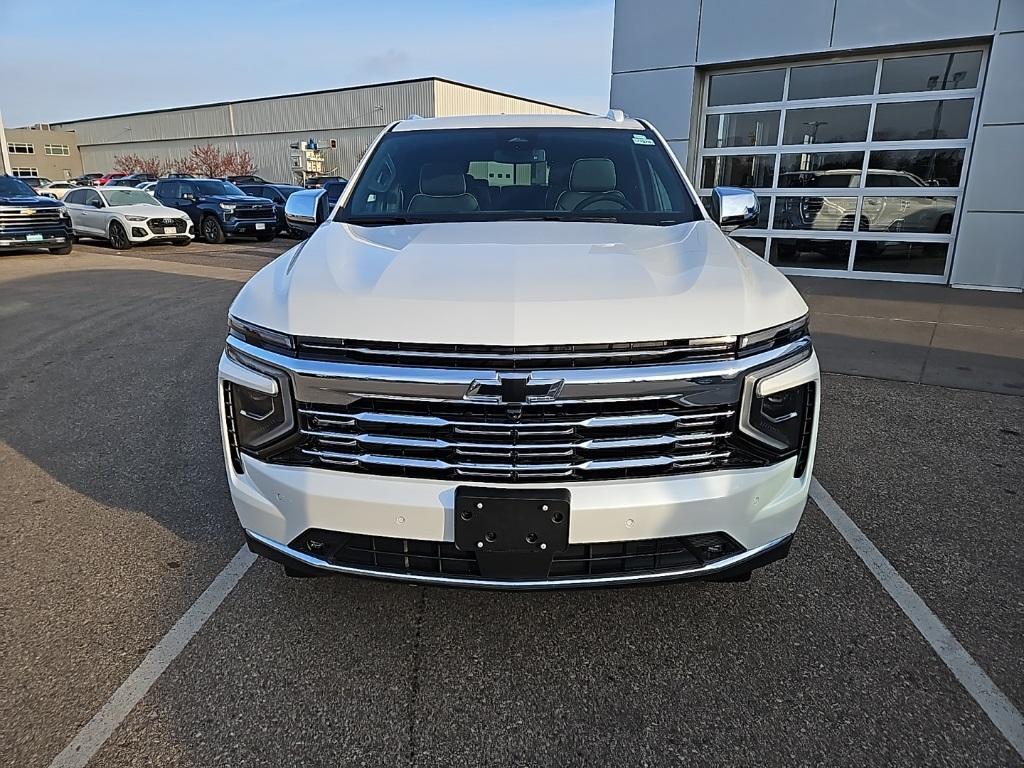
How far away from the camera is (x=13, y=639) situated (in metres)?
2.51

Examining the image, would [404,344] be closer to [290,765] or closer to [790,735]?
[290,765]

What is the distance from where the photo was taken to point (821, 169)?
449 inches

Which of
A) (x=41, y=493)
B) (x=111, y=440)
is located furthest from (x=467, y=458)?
(x=111, y=440)

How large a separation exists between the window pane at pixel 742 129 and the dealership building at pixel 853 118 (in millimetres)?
18

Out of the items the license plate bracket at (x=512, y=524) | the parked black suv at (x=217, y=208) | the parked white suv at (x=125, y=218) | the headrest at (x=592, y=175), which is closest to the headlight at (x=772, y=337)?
the license plate bracket at (x=512, y=524)

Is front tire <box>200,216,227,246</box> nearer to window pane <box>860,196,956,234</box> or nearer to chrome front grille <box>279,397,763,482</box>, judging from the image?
window pane <box>860,196,956,234</box>

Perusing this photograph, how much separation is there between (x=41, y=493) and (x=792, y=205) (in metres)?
11.5

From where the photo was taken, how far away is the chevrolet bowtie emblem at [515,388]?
6.46 feet

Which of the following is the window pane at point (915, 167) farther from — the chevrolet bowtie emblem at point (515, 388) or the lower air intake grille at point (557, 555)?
the chevrolet bowtie emblem at point (515, 388)

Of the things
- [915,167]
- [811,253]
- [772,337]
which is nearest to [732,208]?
[772,337]

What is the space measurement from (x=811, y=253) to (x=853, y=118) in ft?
7.16

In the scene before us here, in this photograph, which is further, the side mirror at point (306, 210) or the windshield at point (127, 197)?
the windshield at point (127, 197)

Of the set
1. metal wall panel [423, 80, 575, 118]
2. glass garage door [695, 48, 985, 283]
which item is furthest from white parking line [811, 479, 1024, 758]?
metal wall panel [423, 80, 575, 118]

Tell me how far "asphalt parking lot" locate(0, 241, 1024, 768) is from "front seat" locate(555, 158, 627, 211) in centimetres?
183
